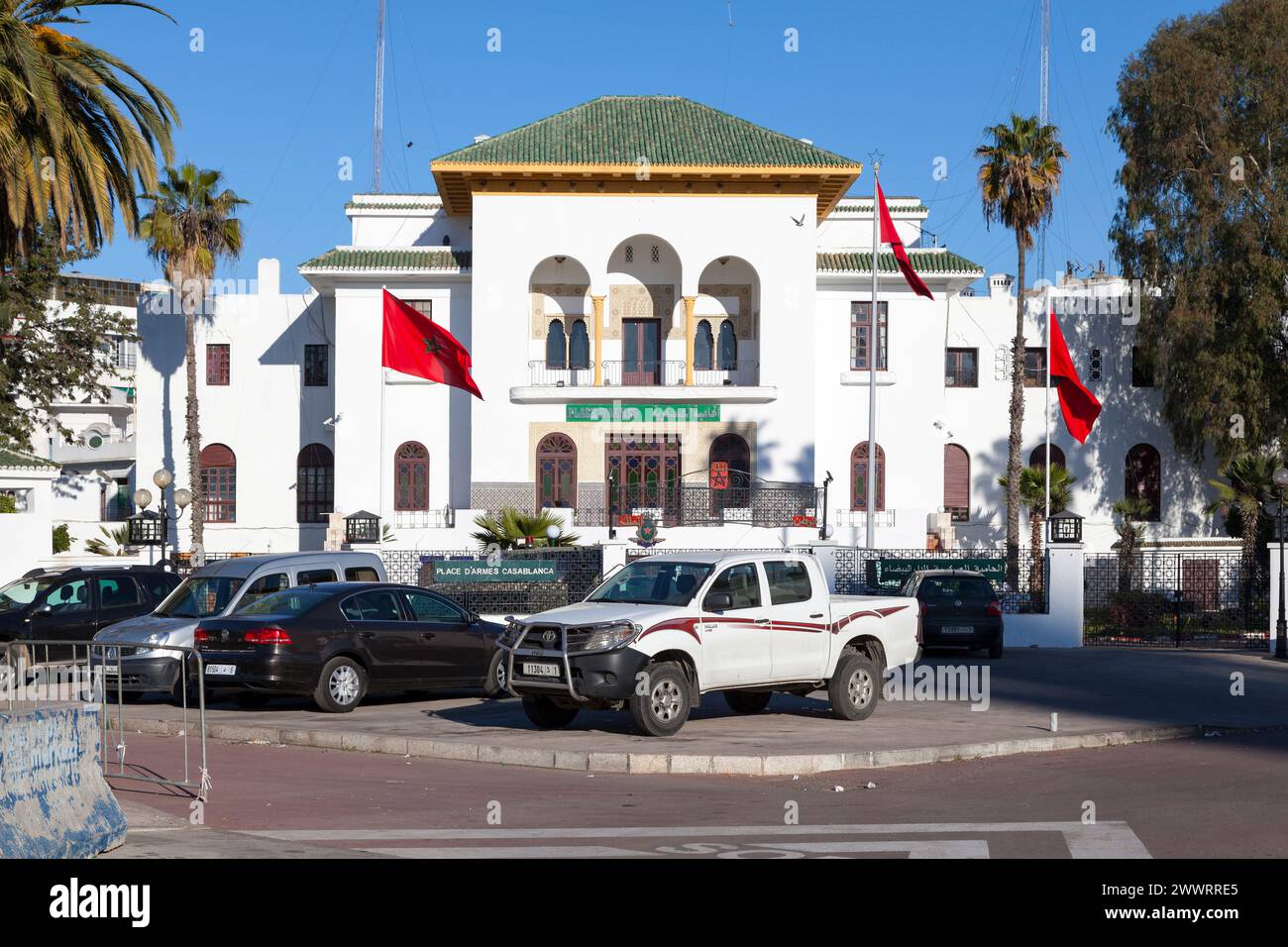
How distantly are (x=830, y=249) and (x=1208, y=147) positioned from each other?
443 inches

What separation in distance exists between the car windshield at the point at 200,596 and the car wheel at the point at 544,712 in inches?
207

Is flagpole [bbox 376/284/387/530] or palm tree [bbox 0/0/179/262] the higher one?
palm tree [bbox 0/0/179/262]

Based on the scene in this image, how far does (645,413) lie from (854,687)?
27.7 m

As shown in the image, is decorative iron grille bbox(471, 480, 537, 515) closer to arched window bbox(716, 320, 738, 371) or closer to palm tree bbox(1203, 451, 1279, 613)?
arched window bbox(716, 320, 738, 371)

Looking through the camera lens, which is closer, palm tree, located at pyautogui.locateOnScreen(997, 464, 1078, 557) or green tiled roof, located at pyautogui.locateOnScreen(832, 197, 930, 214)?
palm tree, located at pyautogui.locateOnScreen(997, 464, 1078, 557)

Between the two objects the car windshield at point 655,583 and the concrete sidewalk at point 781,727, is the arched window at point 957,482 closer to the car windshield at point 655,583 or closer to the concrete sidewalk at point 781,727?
the concrete sidewalk at point 781,727

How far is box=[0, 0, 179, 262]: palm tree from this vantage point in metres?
20.2

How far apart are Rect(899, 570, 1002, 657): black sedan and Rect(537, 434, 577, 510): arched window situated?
1935 centimetres

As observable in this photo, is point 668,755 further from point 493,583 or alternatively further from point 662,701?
point 493,583

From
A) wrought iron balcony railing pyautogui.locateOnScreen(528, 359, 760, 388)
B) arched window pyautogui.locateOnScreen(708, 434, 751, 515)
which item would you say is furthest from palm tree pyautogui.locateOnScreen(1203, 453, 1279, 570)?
wrought iron balcony railing pyautogui.locateOnScreen(528, 359, 760, 388)

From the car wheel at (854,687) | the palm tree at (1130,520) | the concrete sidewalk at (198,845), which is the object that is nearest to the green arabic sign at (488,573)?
the car wheel at (854,687)

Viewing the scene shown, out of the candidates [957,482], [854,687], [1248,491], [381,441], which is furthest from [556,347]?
[854,687]

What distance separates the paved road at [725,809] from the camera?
29.5 ft
